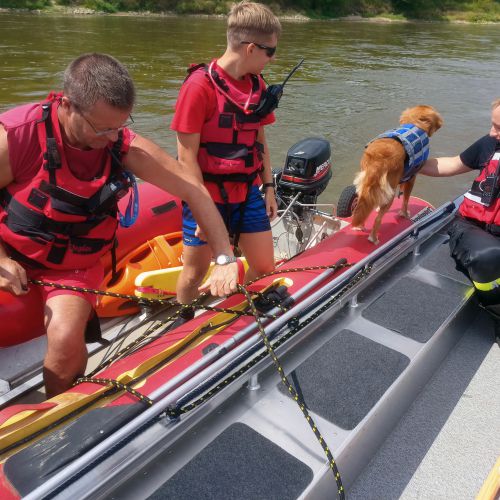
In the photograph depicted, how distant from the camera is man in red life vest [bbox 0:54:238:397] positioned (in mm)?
1438

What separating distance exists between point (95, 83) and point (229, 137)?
70cm

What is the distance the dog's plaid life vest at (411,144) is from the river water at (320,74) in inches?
118

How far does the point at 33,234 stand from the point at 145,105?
7715mm

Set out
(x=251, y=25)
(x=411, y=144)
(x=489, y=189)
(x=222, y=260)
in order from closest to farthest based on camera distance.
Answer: (x=222, y=260), (x=251, y=25), (x=489, y=189), (x=411, y=144)

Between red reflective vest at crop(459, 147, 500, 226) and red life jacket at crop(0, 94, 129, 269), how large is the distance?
1642 millimetres

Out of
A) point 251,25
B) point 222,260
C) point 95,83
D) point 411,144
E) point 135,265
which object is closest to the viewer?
point 95,83

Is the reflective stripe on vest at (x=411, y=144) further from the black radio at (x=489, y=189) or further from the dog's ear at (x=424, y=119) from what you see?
the black radio at (x=489, y=189)

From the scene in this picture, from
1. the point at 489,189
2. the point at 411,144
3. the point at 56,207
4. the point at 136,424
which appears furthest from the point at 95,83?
the point at 489,189

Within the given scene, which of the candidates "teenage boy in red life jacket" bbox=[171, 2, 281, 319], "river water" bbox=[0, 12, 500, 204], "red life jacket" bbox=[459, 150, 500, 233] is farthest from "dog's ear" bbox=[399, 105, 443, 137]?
"river water" bbox=[0, 12, 500, 204]

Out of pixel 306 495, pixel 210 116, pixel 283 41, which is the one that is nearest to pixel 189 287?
pixel 210 116

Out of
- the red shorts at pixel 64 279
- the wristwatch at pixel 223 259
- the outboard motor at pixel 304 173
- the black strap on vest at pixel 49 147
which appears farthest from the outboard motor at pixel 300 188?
the black strap on vest at pixel 49 147

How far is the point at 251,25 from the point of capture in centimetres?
181

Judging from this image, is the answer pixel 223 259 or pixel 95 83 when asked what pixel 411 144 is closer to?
pixel 223 259

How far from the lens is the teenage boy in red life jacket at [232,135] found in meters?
1.85
